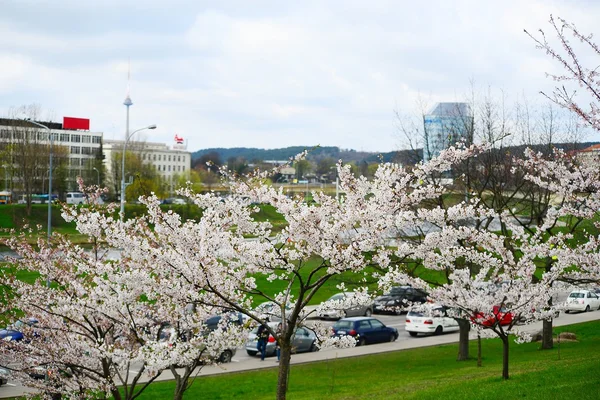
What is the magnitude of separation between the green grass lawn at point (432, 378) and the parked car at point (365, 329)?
92.3 inches

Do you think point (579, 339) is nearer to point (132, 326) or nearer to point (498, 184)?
point (498, 184)

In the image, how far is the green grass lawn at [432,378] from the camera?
12078mm

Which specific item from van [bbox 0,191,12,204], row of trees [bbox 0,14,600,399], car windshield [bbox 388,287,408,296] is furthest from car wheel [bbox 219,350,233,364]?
van [bbox 0,191,12,204]

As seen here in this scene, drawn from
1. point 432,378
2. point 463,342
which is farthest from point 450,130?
point 432,378

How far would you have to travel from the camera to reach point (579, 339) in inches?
1035

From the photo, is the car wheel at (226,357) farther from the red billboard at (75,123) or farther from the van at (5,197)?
the red billboard at (75,123)

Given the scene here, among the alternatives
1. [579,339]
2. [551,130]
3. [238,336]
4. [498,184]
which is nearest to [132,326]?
[238,336]

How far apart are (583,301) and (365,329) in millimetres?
18021

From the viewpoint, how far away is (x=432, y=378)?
55.4 feet

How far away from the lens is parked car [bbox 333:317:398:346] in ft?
86.7

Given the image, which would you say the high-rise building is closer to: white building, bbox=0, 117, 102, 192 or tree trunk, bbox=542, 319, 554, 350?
tree trunk, bbox=542, 319, 554, 350

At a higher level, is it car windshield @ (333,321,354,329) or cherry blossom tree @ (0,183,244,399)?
cherry blossom tree @ (0,183,244,399)

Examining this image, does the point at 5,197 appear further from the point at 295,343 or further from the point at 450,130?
the point at 450,130

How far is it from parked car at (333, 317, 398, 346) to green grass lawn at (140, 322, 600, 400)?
2.34 metres
